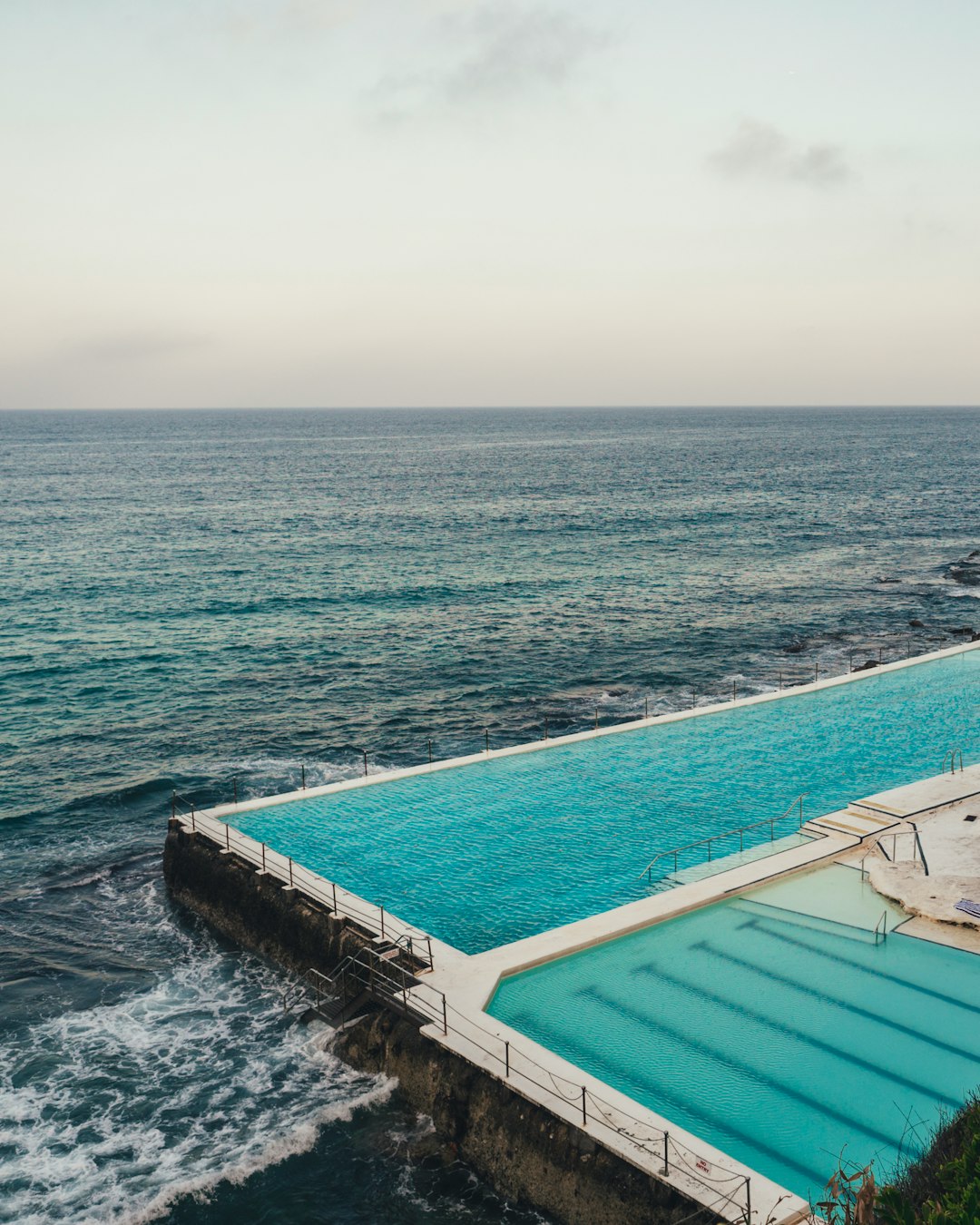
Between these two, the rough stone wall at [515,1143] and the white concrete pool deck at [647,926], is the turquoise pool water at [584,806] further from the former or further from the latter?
the rough stone wall at [515,1143]

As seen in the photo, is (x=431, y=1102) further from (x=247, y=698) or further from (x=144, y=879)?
(x=247, y=698)

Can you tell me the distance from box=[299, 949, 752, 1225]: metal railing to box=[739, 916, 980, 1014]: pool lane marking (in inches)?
272

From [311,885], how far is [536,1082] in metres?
9.09

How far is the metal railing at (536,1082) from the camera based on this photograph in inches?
596

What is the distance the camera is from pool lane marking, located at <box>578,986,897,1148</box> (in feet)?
54.7

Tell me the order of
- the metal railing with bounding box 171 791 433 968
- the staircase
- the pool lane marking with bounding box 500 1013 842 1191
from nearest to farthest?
the pool lane marking with bounding box 500 1013 842 1191
the staircase
the metal railing with bounding box 171 791 433 968

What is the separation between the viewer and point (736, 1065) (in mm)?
18172

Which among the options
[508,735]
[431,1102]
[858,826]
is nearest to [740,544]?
[508,735]

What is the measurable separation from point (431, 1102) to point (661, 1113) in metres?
4.54

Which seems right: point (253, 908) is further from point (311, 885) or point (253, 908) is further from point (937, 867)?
point (937, 867)

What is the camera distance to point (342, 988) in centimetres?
2219

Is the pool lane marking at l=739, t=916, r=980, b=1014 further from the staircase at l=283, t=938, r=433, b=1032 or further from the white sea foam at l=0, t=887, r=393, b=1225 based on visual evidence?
the white sea foam at l=0, t=887, r=393, b=1225

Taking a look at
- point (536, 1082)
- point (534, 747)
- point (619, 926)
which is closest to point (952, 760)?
point (534, 747)

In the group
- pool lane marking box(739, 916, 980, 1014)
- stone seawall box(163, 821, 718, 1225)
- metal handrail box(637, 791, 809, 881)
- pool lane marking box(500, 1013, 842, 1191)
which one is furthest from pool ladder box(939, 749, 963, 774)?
stone seawall box(163, 821, 718, 1225)
